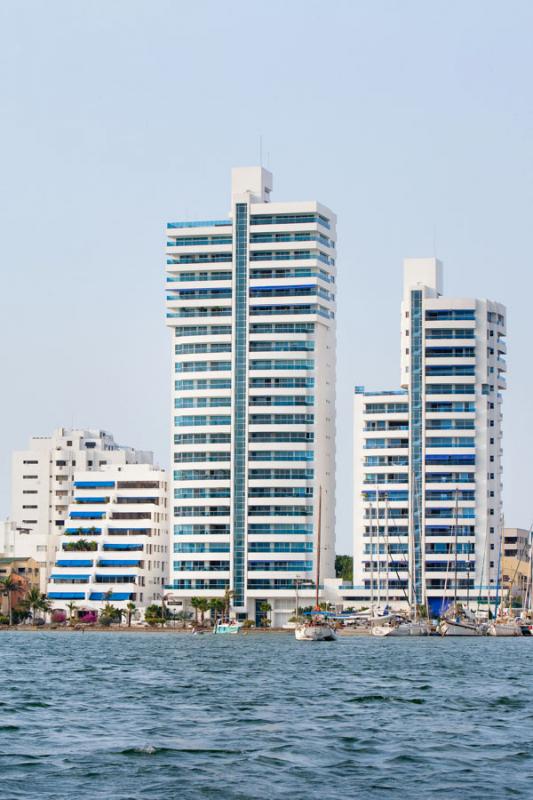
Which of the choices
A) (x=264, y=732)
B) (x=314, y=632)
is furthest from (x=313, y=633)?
(x=264, y=732)

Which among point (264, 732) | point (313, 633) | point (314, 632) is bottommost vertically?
point (264, 732)

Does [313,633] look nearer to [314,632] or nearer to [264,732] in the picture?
[314,632]

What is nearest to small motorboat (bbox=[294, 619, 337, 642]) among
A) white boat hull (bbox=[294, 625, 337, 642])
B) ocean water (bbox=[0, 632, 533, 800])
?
white boat hull (bbox=[294, 625, 337, 642])

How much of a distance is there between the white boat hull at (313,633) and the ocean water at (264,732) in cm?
6541

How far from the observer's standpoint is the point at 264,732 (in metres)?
60.2

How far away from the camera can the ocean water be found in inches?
1841

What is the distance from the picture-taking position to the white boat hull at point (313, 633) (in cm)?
18212

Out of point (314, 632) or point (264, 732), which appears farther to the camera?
point (314, 632)

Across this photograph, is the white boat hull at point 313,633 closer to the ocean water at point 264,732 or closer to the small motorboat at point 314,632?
the small motorboat at point 314,632

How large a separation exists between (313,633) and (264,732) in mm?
123446

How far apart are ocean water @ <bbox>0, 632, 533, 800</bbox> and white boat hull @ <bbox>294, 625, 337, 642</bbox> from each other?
215ft

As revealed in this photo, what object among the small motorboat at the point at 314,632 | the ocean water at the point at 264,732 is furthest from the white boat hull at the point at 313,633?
the ocean water at the point at 264,732

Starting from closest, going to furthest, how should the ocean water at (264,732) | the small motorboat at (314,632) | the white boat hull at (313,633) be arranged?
1. the ocean water at (264,732)
2. the white boat hull at (313,633)
3. the small motorboat at (314,632)

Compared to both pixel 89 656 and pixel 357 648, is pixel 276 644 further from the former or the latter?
pixel 89 656
